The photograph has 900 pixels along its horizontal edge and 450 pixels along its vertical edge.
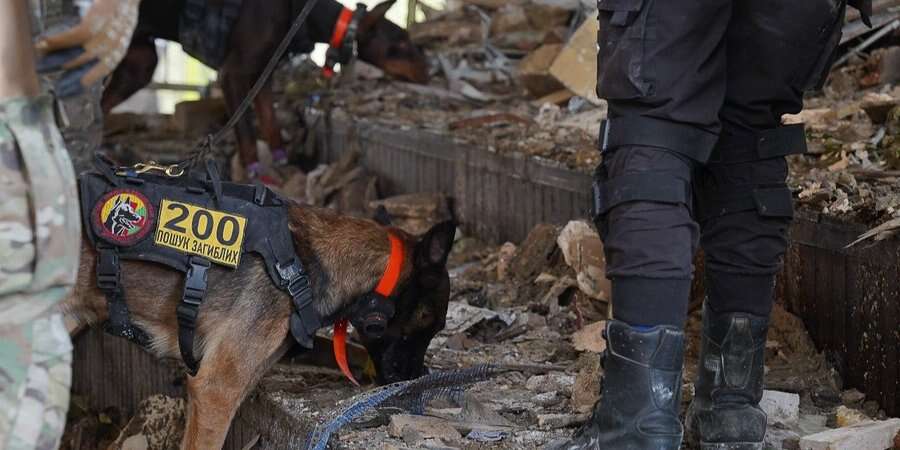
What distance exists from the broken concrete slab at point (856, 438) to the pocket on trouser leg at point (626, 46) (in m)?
1.13

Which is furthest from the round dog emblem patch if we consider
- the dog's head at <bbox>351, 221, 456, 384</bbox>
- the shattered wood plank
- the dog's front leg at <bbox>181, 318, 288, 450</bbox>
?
the shattered wood plank

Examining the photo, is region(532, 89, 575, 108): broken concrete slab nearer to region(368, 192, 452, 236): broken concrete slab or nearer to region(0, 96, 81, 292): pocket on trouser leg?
region(368, 192, 452, 236): broken concrete slab

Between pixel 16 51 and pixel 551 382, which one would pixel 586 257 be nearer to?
pixel 551 382

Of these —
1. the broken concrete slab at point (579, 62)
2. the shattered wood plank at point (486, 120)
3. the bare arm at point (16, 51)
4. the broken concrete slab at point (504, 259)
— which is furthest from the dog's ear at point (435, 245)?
the broken concrete slab at point (579, 62)

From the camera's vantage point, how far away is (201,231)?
3.72m

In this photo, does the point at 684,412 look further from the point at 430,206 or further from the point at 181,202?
the point at 430,206

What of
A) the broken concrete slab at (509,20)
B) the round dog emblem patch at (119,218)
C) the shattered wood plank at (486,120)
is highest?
the broken concrete slab at (509,20)

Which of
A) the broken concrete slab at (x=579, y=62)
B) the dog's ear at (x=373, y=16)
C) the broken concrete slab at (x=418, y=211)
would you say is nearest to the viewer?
the broken concrete slab at (x=418, y=211)

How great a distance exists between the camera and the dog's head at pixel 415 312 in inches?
163

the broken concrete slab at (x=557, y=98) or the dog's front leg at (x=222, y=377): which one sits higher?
the broken concrete slab at (x=557, y=98)

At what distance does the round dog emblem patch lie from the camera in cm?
362

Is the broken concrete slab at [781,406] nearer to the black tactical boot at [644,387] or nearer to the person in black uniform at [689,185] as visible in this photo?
the person in black uniform at [689,185]

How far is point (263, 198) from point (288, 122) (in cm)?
615

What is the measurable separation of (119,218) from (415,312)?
3.64 ft
